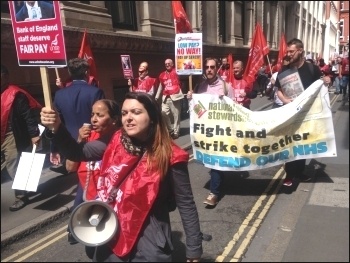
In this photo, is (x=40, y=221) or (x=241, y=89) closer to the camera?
(x=40, y=221)

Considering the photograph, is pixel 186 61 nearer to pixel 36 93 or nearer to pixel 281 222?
pixel 36 93

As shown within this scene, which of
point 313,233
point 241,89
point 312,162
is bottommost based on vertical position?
point 312,162

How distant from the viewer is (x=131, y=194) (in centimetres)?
204

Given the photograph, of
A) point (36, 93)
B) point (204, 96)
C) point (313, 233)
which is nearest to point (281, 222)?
point (313, 233)

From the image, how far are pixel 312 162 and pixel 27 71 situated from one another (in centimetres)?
556

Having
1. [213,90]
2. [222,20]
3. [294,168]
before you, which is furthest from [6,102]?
[222,20]

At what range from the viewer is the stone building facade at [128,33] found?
→ 748cm

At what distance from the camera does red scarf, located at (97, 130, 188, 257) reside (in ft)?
6.69

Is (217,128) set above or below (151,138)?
below

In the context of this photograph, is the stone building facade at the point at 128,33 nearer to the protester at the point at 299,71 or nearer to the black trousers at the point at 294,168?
the protester at the point at 299,71

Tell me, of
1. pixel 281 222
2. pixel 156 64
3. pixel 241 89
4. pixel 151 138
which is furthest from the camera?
pixel 156 64

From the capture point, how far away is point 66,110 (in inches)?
164

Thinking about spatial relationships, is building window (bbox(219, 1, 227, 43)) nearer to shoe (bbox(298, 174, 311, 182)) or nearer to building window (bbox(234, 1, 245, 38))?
building window (bbox(234, 1, 245, 38))

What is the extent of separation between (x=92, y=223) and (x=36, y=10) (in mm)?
1548
